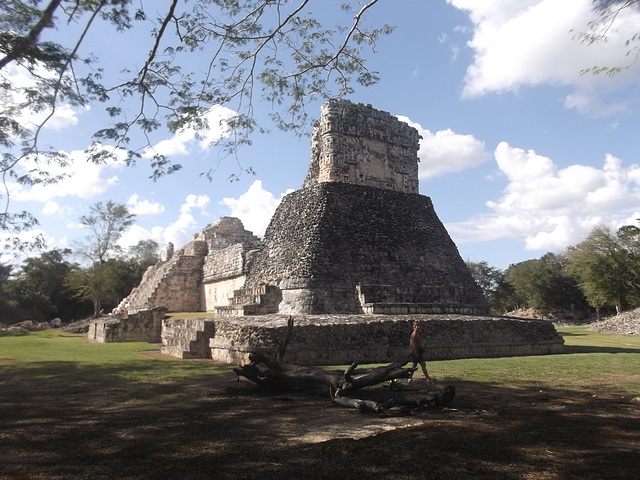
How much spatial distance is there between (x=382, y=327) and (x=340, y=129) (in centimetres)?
868

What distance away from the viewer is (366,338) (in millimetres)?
9023

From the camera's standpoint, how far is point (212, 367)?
27.4 ft

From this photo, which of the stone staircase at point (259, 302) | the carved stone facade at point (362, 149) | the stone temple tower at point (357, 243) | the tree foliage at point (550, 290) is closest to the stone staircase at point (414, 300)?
the stone temple tower at point (357, 243)

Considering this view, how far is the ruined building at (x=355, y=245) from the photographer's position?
11586mm

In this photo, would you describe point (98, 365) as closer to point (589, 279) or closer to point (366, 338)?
point (366, 338)

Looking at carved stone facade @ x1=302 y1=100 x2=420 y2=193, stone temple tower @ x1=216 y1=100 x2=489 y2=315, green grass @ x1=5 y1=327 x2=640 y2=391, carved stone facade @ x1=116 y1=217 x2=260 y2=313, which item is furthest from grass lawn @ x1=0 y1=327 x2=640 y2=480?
carved stone facade @ x1=116 y1=217 x2=260 y2=313

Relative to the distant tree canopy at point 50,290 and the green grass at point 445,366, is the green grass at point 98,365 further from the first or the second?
the distant tree canopy at point 50,290

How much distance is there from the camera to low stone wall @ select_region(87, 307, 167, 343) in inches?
565

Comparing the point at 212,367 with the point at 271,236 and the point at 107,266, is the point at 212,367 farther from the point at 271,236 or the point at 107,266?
the point at 107,266

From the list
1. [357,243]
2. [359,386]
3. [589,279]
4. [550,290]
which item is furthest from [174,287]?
[550,290]

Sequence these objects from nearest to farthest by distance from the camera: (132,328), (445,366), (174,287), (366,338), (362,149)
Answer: (445,366)
(366,338)
(132,328)
(362,149)
(174,287)

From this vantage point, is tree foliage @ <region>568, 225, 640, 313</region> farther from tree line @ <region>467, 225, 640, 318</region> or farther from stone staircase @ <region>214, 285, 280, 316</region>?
stone staircase @ <region>214, 285, 280, 316</region>

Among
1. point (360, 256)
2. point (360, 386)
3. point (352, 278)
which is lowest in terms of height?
point (360, 386)

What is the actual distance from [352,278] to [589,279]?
2539 cm
